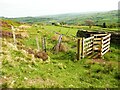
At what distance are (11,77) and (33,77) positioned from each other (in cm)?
100

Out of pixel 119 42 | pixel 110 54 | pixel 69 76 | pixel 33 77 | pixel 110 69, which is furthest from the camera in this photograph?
Answer: pixel 119 42

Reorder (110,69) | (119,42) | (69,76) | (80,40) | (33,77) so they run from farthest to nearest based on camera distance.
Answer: (119,42)
(80,40)
(110,69)
(69,76)
(33,77)

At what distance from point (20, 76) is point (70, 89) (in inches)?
86.5

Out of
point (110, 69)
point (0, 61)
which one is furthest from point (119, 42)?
point (0, 61)

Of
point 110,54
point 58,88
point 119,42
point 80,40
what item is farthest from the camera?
point 119,42

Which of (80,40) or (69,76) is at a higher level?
(80,40)

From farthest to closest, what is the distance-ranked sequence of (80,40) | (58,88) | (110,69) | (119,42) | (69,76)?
(119,42)
(80,40)
(110,69)
(69,76)
(58,88)

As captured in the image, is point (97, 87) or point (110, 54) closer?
point (97, 87)

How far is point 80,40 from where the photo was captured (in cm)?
1602

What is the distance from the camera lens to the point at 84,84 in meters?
10.6

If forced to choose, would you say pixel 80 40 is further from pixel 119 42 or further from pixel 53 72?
pixel 119 42

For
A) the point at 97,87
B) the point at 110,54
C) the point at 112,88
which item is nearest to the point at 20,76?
the point at 97,87

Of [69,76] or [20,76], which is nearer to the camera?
[20,76]

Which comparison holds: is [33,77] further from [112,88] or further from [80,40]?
[80,40]
